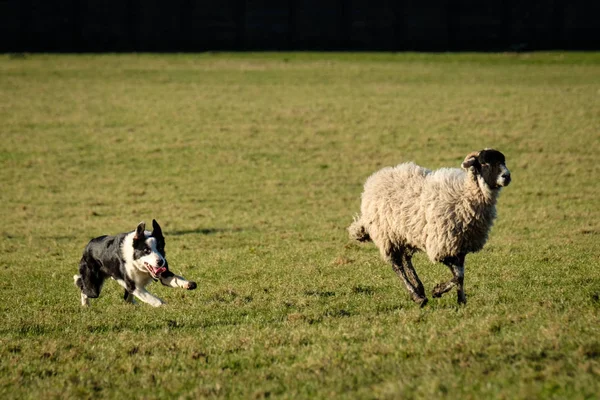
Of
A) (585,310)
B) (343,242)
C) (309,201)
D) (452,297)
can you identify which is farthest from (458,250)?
(309,201)

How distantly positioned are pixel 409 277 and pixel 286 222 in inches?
324

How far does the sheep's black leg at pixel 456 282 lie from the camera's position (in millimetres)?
9273

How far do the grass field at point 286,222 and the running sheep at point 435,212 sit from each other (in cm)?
44

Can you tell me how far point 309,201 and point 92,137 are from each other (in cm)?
1146

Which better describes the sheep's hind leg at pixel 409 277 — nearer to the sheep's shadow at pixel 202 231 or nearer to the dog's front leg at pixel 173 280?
the dog's front leg at pixel 173 280

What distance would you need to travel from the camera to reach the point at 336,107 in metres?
33.2

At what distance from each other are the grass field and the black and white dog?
31 centimetres

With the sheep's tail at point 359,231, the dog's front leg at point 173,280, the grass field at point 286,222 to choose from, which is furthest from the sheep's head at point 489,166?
the dog's front leg at point 173,280
